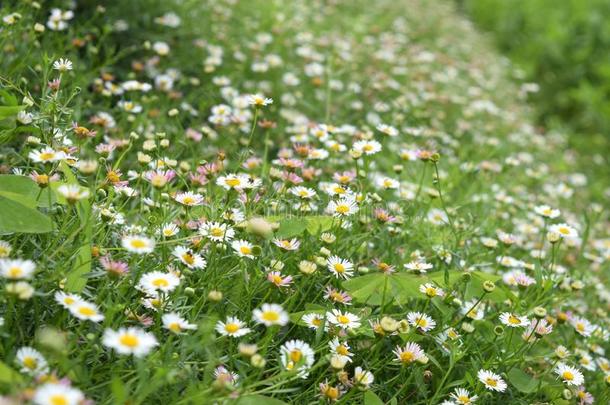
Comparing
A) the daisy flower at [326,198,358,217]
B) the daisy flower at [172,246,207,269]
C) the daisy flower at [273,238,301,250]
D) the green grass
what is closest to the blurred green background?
the green grass

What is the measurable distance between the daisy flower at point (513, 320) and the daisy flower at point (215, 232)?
73cm

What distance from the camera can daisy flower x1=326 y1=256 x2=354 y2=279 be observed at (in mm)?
1639

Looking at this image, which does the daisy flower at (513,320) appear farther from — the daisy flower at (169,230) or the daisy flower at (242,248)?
the daisy flower at (169,230)

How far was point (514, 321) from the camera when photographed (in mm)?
1696

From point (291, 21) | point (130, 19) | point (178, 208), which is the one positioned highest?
point (178, 208)

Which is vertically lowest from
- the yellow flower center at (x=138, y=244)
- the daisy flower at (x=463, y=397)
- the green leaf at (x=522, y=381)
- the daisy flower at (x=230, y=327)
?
the green leaf at (x=522, y=381)

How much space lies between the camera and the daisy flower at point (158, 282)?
4.40 feet

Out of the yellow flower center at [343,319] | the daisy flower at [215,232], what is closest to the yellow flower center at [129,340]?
the daisy flower at [215,232]

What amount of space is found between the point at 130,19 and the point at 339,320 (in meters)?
2.15

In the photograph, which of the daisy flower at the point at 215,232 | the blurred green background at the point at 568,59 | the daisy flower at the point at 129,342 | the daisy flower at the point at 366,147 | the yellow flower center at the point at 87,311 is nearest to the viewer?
the daisy flower at the point at 129,342

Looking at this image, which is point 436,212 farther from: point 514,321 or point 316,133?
point 514,321

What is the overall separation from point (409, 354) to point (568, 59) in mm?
5329

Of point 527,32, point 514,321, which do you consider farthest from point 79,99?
point 527,32

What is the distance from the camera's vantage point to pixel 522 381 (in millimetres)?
1675
